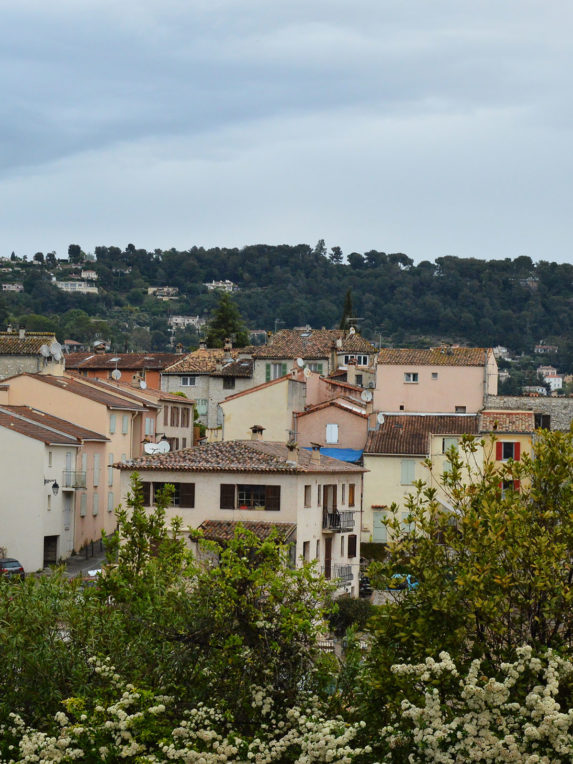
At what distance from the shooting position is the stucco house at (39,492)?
205 ft

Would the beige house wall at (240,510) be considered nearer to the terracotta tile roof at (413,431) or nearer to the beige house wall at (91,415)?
the beige house wall at (91,415)

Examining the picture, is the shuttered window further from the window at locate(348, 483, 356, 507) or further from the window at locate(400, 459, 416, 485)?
the window at locate(400, 459, 416, 485)

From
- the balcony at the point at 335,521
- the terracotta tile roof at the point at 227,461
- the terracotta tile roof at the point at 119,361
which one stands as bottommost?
the balcony at the point at 335,521

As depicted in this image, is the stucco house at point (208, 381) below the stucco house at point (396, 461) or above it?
above

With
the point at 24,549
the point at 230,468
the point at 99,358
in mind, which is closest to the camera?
the point at 230,468

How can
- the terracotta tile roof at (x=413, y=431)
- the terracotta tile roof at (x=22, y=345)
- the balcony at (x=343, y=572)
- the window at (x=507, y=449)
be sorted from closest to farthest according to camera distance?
the balcony at (x=343, y=572) < the terracotta tile roof at (x=413, y=431) < the window at (x=507, y=449) < the terracotta tile roof at (x=22, y=345)

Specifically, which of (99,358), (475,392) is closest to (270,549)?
(475,392)

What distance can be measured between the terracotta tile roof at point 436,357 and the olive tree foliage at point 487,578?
211ft

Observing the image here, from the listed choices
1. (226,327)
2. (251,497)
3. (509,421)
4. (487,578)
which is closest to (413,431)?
(509,421)

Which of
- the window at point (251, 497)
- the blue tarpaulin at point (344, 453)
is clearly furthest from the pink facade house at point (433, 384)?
the window at point (251, 497)

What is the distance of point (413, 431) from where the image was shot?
248 feet

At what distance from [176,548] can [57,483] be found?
97.1ft

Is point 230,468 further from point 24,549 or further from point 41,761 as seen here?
point 41,761

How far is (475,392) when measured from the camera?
297ft
